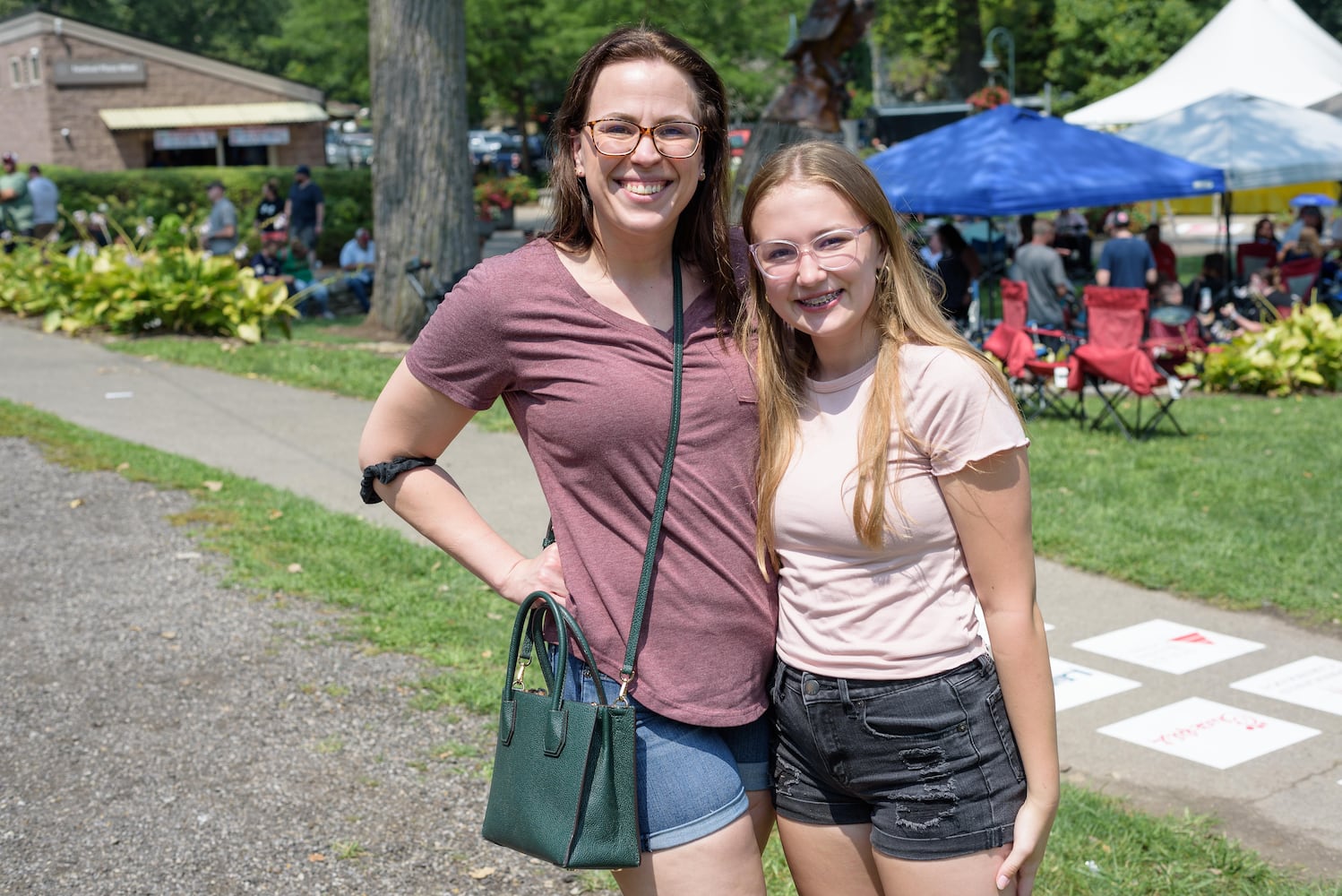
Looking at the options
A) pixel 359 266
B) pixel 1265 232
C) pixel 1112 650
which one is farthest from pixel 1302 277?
pixel 359 266

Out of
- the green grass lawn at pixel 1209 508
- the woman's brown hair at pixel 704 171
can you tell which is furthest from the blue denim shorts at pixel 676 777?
the green grass lawn at pixel 1209 508

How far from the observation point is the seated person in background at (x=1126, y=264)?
13656mm

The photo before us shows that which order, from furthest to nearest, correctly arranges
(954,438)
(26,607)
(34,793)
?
(26,607)
(34,793)
(954,438)

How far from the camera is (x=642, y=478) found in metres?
2.02

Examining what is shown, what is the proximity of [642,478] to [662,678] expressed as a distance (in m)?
0.30

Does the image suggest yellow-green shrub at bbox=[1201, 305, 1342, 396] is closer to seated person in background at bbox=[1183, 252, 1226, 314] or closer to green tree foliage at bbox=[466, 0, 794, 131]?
seated person in background at bbox=[1183, 252, 1226, 314]

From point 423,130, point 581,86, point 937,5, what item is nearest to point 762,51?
point 937,5

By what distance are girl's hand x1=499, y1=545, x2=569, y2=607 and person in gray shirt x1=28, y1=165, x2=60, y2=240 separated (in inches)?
755

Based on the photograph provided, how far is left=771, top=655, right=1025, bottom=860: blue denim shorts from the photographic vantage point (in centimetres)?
198

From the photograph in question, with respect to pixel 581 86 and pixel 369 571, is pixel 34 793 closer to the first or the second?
pixel 369 571

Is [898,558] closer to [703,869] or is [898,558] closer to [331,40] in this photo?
[703,869]

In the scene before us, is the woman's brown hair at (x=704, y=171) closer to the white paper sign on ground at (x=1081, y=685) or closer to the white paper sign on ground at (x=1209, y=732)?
the white paper sign on ground at (x=1209, y=732)

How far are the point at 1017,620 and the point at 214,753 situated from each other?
3122 millimetres

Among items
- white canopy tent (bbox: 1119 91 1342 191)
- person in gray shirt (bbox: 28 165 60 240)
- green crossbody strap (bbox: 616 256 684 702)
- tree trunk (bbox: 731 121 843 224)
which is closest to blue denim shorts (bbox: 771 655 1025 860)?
green crossbody strap (bbox: 616 256 684 702)
